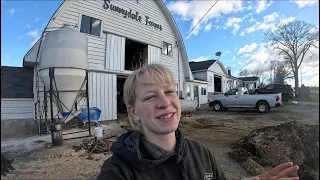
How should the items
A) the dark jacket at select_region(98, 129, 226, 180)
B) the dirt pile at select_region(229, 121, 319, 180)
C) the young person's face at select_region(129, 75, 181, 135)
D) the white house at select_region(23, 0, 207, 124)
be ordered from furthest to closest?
the white house at select_region(23, 0, 207, 124) → the dirt pile at select_region(229, 121, 319, 180) → the young person's face at select_region(129, 75, 181, 135) → the dark jacket at select_region(98, 129, 226, 180)

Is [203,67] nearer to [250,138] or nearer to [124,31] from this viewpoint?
[124,31]

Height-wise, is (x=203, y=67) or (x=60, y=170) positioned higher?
(x=203, y=67)

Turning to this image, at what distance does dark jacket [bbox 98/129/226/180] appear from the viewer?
97cm

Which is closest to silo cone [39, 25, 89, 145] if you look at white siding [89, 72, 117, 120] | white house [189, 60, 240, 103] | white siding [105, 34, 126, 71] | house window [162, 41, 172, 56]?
white siding [89, 72, 117, 120]

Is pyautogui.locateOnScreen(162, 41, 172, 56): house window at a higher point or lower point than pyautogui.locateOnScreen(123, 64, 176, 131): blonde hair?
higher

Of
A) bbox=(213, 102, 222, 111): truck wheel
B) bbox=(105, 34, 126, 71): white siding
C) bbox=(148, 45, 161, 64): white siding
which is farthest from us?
bbox=(213, 102, 222, 111): truck wheel

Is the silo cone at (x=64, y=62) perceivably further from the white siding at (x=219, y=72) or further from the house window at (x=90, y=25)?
the white siding at (x=219, y=72)

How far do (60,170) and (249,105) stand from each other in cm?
1163

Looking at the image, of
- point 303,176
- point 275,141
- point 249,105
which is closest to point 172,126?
point 303,176

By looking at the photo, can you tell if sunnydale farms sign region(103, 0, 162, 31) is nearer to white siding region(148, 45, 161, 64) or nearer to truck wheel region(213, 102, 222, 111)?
white siding region(148, 45, 161, 64)

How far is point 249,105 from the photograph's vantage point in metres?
12.7

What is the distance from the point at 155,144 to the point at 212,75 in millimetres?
20957

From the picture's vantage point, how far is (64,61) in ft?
19.7

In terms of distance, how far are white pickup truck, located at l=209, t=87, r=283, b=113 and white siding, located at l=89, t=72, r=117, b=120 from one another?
7.42 metres
